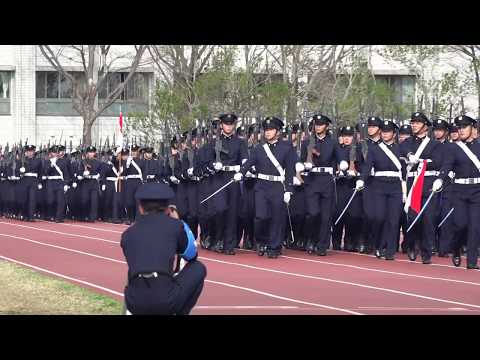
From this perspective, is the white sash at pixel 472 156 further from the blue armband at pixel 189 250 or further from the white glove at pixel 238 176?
the blue armband at pixel 189 250

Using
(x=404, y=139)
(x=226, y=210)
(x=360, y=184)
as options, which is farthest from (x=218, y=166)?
(x=404, y=139)

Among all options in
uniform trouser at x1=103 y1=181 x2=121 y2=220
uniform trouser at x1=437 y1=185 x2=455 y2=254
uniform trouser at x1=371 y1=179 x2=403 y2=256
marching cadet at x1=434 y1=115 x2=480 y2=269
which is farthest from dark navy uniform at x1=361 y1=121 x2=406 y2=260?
uniform trouser at x1=103 y1=181 x2=121 y2=220

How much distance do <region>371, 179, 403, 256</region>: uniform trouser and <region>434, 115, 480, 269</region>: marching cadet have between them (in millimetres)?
1341

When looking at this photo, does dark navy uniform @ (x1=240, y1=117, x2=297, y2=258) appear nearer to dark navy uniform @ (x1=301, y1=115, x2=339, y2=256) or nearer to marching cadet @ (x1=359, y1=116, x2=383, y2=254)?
dark navy uniform @ (x1=301, y1=115, x2=339, y2=256)

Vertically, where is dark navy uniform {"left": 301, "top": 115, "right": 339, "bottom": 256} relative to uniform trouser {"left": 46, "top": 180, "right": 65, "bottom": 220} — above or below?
above

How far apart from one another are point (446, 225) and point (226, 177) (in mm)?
3901

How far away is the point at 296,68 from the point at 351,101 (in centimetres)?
234

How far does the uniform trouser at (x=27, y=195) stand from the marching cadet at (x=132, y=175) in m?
3.22

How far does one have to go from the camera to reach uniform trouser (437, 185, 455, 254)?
1758 cm

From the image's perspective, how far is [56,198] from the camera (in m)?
31.7

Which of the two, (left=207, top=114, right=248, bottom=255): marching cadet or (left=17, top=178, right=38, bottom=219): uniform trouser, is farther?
(left=17, top=178, right=38, bottom=219): uniform trouser
